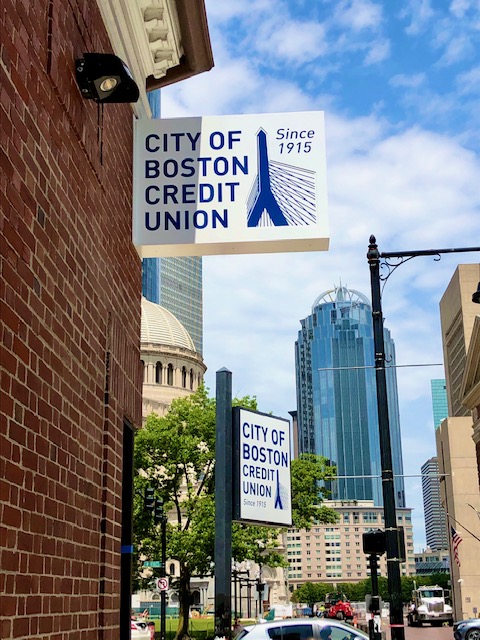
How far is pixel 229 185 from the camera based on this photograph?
24.0 ft

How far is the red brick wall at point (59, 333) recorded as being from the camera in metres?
4.02

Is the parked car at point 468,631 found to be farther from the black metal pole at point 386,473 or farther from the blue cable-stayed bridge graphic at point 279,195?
the blue cable-stayed bridge graphic at point 279,195

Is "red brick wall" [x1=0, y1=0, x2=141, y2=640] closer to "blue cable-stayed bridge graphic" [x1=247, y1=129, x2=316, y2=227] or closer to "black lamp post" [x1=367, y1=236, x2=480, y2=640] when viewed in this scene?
"blue cable-stayed bridge graphic" [x1=247, y1=129, x2=316, y2=227]

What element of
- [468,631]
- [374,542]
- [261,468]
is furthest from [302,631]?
[468,631]

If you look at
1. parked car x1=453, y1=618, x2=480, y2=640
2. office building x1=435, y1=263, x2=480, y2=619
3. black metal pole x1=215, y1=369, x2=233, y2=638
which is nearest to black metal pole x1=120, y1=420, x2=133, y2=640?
black metal pole x1=215, y1=369, x2=233, y2=638

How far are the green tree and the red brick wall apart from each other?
35.7 meters

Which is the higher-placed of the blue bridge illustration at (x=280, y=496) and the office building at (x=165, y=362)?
the office building at (x=165, y=362)

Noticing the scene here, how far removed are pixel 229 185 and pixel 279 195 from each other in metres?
0.43

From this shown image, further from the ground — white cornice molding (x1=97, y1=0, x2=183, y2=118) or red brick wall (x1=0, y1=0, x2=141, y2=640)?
white cornice molding (x1=97, y1=0, x2=183, y2=118)

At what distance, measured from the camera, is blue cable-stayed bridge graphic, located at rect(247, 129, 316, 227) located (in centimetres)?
730

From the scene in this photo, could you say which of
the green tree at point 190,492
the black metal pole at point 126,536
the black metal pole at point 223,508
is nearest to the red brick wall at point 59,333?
the black metal pole at point 126,536

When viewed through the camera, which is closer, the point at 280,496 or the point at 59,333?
the point at 59,333

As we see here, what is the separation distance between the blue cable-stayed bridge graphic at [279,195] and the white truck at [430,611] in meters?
56.4

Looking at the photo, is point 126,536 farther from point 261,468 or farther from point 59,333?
point 261,468
